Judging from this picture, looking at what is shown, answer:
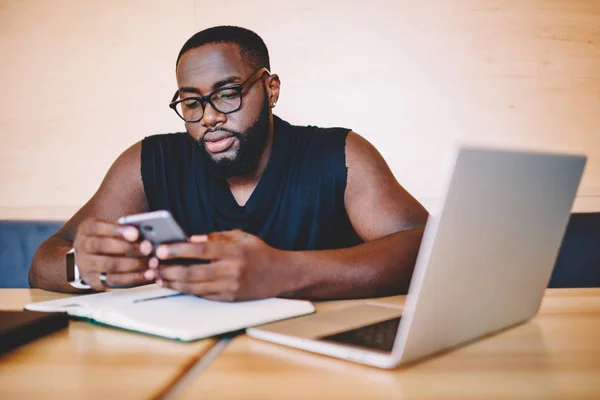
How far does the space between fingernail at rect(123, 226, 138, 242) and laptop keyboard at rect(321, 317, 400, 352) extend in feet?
1.26

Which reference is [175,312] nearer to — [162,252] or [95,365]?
[162,252]

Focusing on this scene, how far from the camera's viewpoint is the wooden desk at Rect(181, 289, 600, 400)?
0.49m

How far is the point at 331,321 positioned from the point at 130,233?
1.17 ft

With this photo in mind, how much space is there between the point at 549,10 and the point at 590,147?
54 centimetres

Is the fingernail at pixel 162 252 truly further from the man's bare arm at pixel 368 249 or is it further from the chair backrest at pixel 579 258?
the chair backrest at pixel 579 258

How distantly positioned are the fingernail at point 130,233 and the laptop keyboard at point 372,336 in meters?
0.38

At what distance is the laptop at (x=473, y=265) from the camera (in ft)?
1.65

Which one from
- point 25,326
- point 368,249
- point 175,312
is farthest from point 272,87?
point 25,326

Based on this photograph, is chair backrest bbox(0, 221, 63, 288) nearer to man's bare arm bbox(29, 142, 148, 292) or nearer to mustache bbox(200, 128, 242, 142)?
man's bare arm bbox(29, 142, 148, 292)

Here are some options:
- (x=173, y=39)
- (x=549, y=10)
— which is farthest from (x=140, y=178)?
(x=549, y=10)

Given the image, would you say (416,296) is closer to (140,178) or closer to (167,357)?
(167,357)

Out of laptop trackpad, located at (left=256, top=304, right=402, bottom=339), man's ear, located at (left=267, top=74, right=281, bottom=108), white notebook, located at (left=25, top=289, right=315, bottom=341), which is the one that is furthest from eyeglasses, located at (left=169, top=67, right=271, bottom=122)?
laptop trackpad, located at (left=256, top=304, right=402, bottom=339)

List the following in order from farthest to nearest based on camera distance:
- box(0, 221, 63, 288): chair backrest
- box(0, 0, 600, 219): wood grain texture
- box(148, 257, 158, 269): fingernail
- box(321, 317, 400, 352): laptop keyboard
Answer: box(0, 0, 600, 219): wood grain texture, box(0, 221, 63, 288): chair backrest, box(148, 257, 158, 269): fingernail, box(321, 317, 400, 352): laptop keyboard

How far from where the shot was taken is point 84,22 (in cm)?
212
